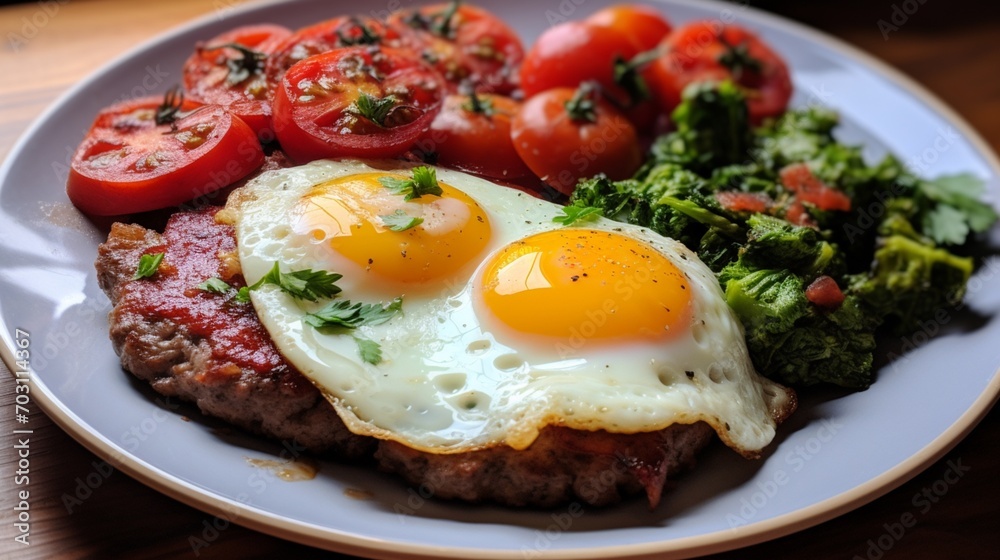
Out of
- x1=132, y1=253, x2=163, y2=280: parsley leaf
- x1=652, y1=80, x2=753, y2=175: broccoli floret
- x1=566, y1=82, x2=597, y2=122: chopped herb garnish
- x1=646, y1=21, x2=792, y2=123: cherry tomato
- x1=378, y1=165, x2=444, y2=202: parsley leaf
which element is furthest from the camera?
x1=646, y1=21, x2=792, y2=123: cherry tomato

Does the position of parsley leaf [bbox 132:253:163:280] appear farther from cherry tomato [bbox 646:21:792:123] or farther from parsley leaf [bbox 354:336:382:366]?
cherry tomato [bbox 646:21:792:123]

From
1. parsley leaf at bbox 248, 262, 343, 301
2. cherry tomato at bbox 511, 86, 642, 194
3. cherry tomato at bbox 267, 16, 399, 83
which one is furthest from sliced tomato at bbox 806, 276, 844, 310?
cherry tomato at bbox 267, 16, 399, 83

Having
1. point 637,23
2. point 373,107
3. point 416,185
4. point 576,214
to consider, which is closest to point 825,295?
point 576,214

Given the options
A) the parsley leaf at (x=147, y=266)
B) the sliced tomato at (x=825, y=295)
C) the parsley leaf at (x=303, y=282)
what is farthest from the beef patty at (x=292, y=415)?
the sliced tomato at (x=825, y=295)

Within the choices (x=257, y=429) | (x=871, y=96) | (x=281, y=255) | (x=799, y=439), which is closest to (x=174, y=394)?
(x=257, y=429)

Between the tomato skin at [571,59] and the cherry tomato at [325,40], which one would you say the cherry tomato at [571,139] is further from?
the cherry tomato at [325,40]
